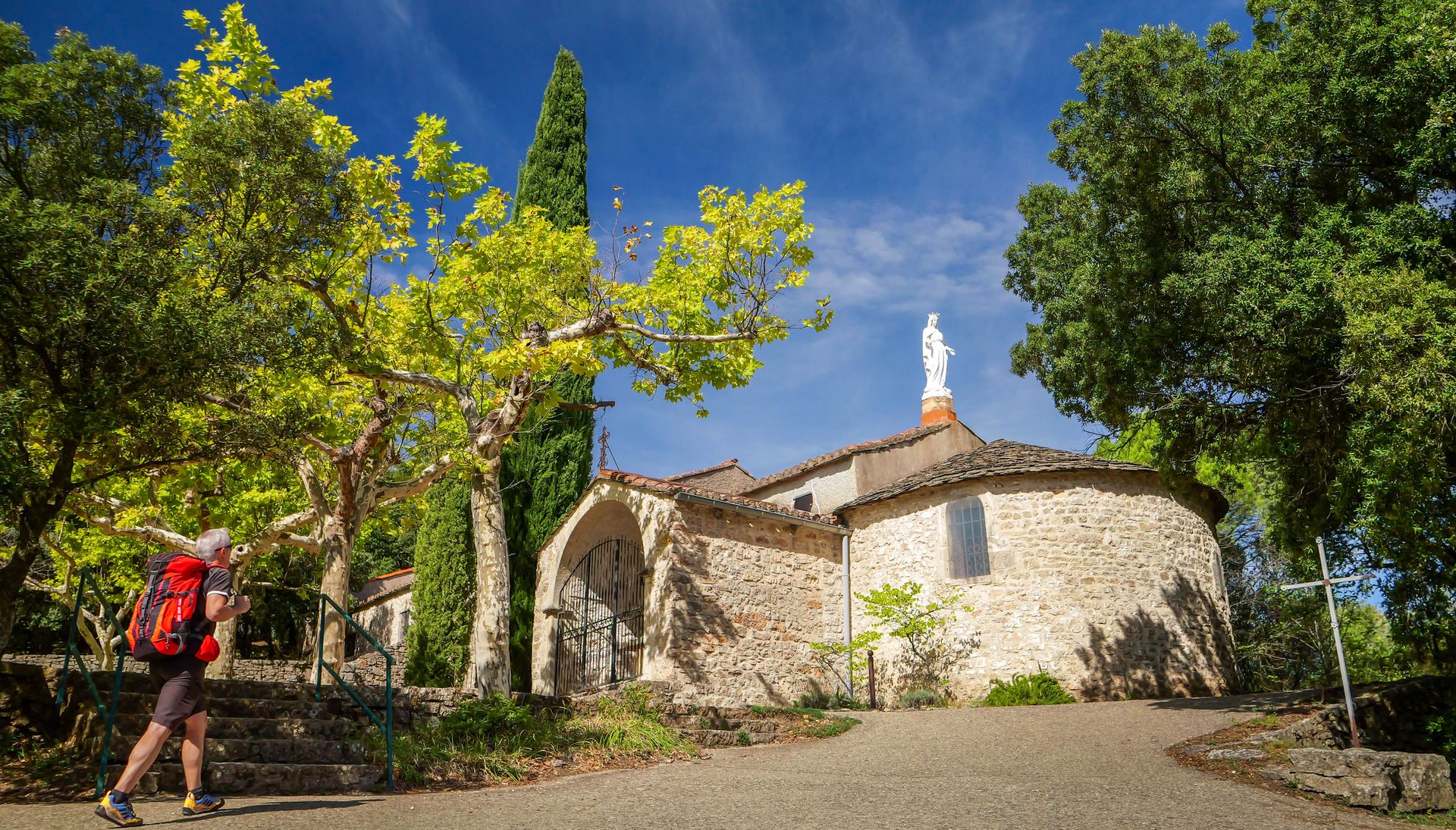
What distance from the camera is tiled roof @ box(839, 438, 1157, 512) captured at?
1602 centimetres

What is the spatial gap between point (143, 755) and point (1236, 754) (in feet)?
31.7

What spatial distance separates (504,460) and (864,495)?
802 centimetres

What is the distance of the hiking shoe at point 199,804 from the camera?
5762mm

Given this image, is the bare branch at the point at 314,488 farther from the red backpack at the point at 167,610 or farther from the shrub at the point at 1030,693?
the shrub at the point at 1030,693

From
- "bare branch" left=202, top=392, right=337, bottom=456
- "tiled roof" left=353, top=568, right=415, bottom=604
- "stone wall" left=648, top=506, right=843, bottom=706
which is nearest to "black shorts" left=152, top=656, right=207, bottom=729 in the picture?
"bare branch" left=202, top=392, right=337, bottom=456

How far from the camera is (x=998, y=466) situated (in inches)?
648

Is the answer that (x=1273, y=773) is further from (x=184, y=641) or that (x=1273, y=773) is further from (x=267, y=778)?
(x=184, y=641)

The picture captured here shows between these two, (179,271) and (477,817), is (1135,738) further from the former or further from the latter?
(179,271)

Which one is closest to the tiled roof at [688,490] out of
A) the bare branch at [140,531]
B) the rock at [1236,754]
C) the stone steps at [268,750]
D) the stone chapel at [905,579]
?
the stone chapel at [905,579]

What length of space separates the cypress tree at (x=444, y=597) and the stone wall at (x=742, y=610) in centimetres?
617

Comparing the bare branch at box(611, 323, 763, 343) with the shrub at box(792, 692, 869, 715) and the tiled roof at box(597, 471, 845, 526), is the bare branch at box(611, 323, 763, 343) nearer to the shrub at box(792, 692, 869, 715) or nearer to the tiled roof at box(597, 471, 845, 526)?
the tiled roof at box(597, 471, 845, 526)

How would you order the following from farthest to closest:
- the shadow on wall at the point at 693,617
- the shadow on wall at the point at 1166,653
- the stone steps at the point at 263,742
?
the shadow on wall at the point at 1166,653 → the shadow on wall at the point at 693,617 → the stone steps at the point at 263,742

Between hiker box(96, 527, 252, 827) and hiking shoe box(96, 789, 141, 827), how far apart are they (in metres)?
0.15

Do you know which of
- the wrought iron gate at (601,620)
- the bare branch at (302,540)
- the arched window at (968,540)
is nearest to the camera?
the bare branch at (302,540)
